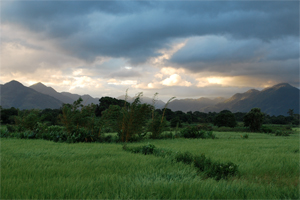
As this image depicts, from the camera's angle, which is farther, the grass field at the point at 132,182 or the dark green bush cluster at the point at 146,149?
the dark green bush cluster at the point at 146,149

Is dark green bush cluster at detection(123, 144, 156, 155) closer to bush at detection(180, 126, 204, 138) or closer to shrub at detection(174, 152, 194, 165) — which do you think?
shrub at detection(174, 152, 194, 165)

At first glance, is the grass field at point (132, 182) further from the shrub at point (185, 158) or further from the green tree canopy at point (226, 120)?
the green tree canopy at point (226, 120)

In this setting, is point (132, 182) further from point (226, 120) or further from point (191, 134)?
point (226, 120)

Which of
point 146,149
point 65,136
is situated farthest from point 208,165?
point 65,136

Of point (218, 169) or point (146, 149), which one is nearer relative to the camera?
point (218, 169)

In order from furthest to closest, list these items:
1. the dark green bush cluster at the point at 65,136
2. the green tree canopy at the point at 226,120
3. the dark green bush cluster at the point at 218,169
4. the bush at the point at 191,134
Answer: the green tree canopy at the point at 226,120, the bush at the point at 191,134, the dark green bush cluster at the point at 65,136, the dark green bush cluster at the point at 218,169

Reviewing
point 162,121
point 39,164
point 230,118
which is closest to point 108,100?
point 230,118

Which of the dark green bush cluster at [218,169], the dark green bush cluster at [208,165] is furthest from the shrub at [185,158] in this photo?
the dark green bush cluster at [218,169]

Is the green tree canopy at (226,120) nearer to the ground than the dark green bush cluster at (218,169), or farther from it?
nearer to the ground

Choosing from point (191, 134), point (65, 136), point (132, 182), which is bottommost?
point (191, 134)

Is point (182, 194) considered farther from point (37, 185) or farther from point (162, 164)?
point (37, 185)

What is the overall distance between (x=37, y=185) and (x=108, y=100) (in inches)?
1619

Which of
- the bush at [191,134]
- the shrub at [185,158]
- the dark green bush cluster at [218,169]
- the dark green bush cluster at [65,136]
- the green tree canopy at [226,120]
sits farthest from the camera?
the green tree canopy at [226,120]

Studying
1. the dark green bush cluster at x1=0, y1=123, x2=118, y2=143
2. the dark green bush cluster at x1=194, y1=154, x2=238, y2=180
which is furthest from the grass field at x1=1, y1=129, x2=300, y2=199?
the dark green bush cluster at x1=0, y1=123, x2=118, y2=143
